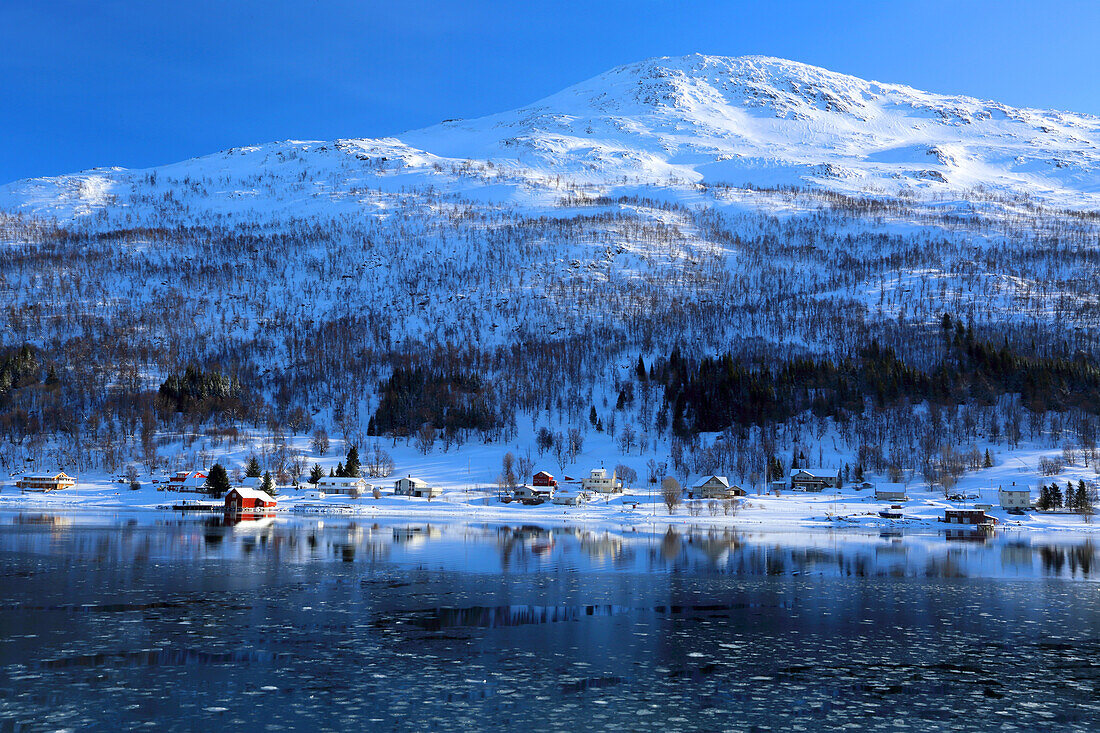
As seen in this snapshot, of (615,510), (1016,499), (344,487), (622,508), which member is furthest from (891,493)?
(344,487)

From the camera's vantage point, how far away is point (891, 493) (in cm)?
11031

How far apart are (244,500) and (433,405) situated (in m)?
86.4

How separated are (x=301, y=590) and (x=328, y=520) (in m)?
48.9

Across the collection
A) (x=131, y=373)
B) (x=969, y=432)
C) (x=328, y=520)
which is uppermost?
(x=131, y=373)

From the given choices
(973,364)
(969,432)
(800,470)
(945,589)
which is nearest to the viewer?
(945,589)

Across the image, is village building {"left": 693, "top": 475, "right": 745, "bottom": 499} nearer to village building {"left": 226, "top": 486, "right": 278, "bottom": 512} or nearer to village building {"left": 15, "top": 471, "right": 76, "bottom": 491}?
village building {"left": 226, "top": 486, "right": 278, "bottom": 512}

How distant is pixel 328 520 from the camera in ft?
276

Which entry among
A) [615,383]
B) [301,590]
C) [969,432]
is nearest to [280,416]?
[615,383]

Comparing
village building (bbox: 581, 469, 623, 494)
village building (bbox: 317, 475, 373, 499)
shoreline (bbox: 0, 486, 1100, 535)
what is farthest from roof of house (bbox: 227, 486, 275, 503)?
village building (bbox: 581, 469, 623, 494)

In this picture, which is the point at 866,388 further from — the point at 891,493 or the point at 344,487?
the point at 344,487

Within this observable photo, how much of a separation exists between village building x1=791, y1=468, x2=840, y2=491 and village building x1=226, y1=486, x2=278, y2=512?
76699 mm

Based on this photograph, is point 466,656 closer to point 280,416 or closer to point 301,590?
point 301,590

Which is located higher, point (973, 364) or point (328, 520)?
point (973, 364)

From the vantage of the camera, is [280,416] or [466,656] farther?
[280,416]
